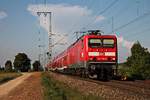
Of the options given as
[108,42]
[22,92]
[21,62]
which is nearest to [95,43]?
[108,42]

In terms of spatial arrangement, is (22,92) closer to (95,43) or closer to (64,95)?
(64,95)

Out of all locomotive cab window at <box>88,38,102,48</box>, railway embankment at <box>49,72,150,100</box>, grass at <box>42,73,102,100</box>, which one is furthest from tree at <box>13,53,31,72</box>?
grass at <box>42,73,102,100</box>

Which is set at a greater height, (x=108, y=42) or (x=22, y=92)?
(x=108, y=42)

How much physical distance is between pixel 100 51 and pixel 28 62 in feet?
449

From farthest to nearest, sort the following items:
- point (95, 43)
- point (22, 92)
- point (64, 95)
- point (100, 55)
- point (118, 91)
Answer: point (95, 43)
point (100, 55)
point (22, 92)
point (118, 91)
point (64, 95)

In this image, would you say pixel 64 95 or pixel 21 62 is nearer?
pixel 64 95

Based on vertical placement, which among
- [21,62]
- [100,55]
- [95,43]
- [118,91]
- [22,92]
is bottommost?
[22,92]

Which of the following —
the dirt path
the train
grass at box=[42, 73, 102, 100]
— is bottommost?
the dirt path

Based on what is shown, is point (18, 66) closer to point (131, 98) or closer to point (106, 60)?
point (106, 60)

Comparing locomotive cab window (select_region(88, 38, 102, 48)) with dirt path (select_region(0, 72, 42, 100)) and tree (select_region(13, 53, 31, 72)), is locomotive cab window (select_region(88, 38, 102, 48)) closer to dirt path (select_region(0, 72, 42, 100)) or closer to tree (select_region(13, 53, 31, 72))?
dirt path (select_region(0, 72, 42, 100))

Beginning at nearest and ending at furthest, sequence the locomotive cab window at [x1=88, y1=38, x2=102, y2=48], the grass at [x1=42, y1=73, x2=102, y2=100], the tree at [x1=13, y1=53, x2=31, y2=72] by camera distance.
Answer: the grass at [x1=42, y1=73, x2=102, y2=100], the locomotive cab window at [x1=88, y1=38, x2=102, y2=48], the tree at [x1=13, y1=53, x2=31, y2=72]

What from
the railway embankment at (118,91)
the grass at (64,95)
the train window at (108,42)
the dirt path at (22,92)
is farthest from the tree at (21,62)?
the grass at (64,95)

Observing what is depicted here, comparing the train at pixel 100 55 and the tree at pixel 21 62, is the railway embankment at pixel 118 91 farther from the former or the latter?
the tree at pixel 21 62

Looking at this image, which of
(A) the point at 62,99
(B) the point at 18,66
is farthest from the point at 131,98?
(B) the point at 18,66
